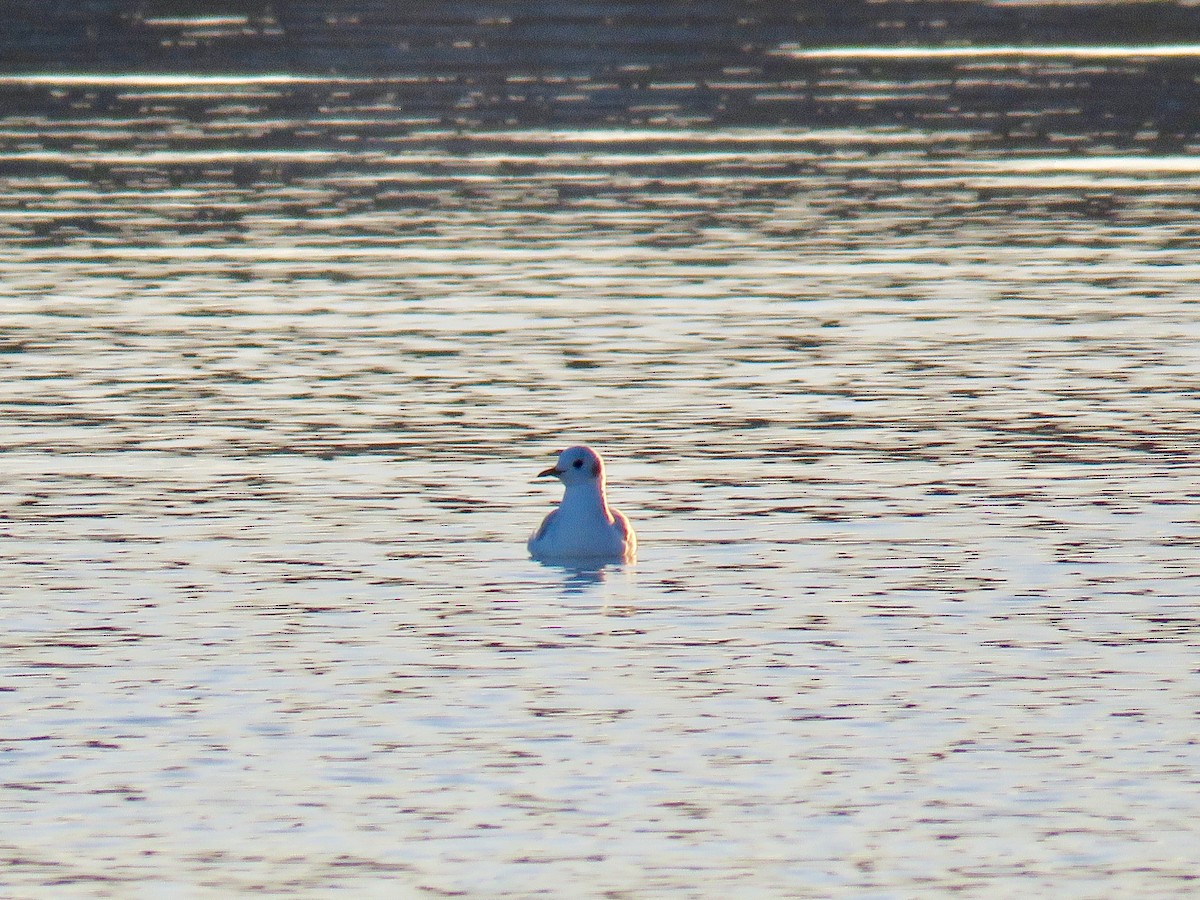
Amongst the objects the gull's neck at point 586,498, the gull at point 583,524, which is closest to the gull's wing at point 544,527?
the gull at point 583,524

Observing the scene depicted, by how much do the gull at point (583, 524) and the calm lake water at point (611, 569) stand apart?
0.98 ft

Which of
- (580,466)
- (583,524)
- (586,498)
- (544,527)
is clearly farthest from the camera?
(580,466)

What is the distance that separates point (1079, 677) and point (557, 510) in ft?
14.4

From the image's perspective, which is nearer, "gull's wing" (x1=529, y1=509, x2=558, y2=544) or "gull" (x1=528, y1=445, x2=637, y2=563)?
"gull" (x1=528, y1=445, x2=637, y2=563)

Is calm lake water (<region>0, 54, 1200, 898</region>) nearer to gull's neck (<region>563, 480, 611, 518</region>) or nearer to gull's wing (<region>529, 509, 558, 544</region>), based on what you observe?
gull's wing (<region>529, 509, 558, 544</region>)

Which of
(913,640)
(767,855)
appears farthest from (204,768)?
(913,640)

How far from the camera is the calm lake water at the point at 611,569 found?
12.0 meters

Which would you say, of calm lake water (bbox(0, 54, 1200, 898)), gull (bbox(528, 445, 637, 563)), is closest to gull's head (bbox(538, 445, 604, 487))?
gull (bbox(528, 445, 637, 563))

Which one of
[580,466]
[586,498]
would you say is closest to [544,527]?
[586,498]

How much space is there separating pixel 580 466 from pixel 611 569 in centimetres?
73

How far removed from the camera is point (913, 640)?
1546cm

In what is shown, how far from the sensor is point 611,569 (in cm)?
1786

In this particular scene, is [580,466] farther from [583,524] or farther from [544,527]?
[583,524]

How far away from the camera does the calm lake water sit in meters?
12.0
